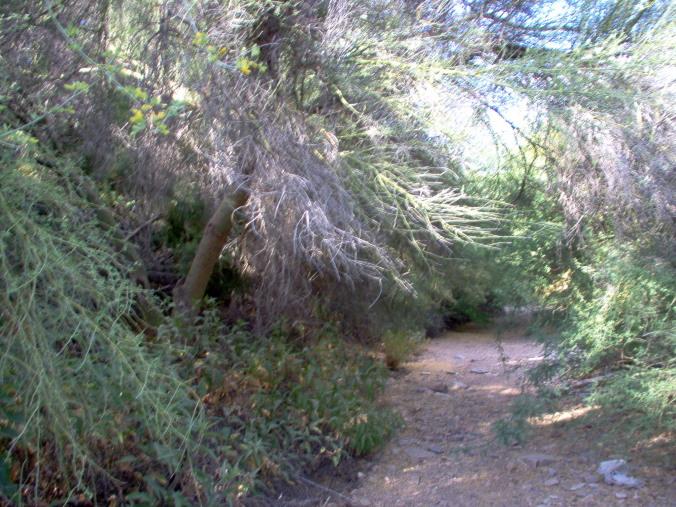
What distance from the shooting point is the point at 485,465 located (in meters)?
7.42

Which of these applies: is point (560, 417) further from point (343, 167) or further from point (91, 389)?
point (91, 389)

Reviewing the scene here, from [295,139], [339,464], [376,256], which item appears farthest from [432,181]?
[339,464]

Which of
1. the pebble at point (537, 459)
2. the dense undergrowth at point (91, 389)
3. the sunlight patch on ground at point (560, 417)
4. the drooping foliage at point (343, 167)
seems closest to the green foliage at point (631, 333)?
the drooping foliage at point (343, 167)

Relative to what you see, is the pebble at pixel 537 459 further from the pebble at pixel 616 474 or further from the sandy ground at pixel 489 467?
the pebble at pixel 616 474

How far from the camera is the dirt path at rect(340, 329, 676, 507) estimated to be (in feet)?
21.4

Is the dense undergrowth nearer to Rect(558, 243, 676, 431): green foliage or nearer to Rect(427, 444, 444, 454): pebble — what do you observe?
Rect(427, 444, 444, 454): pebble

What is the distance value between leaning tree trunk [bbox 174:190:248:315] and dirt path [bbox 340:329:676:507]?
2.34 m

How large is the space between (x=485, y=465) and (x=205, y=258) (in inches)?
131

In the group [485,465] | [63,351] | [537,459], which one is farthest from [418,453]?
[63,351]

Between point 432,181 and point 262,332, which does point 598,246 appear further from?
point 262,332

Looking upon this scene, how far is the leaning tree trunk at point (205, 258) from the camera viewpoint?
7582 mm

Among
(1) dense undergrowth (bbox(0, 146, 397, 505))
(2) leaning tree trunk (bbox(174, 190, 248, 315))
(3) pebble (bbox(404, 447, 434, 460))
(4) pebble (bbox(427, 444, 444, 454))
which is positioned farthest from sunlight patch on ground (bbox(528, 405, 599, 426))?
(2) leaning tree trunk (bbox(174, 190, 248, 315))

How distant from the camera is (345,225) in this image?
Result: 626 centimetres

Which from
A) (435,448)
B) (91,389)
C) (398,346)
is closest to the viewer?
(91,389)
